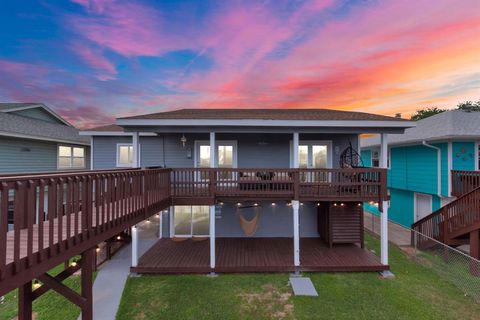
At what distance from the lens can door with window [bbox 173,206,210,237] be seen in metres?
9.86

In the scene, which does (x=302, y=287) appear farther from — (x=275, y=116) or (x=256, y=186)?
(x=275, y=116)

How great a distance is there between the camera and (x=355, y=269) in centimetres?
713

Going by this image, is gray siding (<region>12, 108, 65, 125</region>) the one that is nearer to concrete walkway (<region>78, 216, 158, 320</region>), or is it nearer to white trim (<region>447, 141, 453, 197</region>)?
concrete walkway (<region>78, 216, 158, 320</region>)

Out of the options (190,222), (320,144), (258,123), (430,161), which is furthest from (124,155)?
(430,161)

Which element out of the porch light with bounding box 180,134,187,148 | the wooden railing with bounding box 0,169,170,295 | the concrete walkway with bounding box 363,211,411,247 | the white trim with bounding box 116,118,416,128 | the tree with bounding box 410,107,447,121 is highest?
the tree with bounding box 410,107,447,121

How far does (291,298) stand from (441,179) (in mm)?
10231

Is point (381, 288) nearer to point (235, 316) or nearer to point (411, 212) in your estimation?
point (235, 316)

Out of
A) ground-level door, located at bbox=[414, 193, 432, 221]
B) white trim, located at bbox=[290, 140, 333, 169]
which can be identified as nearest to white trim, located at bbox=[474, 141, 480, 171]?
ground-level door, located at bbox=[414, 193, 432, 221]

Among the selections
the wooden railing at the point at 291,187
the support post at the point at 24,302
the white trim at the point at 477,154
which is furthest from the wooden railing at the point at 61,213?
the white trim at the point at 477,154

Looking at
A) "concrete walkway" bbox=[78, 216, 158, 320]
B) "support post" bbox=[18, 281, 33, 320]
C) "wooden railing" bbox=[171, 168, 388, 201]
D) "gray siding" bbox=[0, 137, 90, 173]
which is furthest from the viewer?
"gray siding" bbox=[0, 137, 90, 173]

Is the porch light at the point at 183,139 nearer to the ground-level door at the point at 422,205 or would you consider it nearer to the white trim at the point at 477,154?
the ground-level door at the point at 422,205

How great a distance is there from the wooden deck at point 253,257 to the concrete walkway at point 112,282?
0.53m

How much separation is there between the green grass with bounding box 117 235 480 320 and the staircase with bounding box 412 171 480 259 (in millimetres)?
2270

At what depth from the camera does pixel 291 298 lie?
587 centimetres
